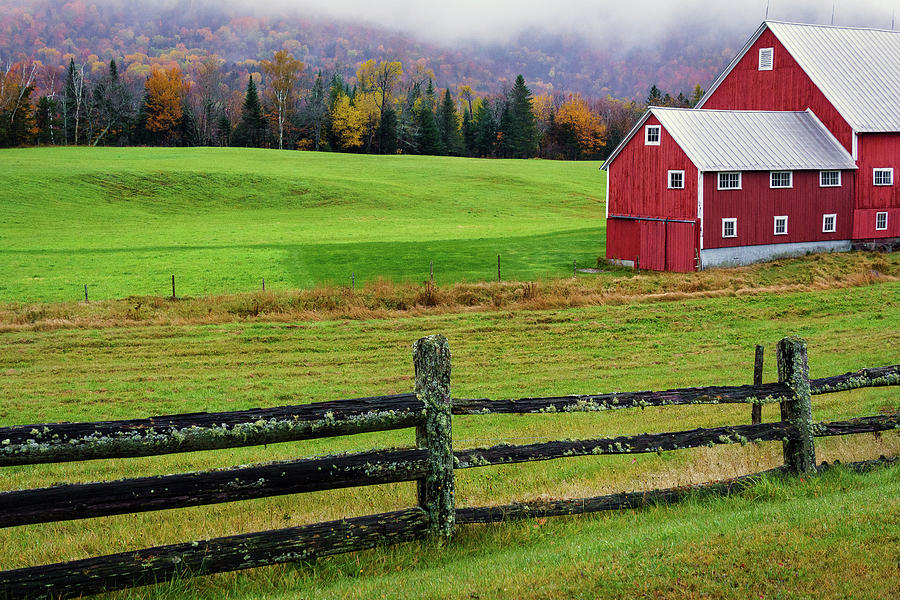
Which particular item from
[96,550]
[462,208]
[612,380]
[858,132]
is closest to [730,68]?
[858,132]

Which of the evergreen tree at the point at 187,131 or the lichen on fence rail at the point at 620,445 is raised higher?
the evergreen tree at the point at 187,131

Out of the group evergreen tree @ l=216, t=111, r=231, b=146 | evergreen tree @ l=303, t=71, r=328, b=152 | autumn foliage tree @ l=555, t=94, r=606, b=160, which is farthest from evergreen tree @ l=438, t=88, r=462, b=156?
evergreen tree @ l=216, t=111, r=231, b=146

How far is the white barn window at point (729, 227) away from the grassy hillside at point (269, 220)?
23.1ft

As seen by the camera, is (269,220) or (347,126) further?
(347,126)

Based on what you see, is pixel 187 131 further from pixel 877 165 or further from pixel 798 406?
pixel 798 406

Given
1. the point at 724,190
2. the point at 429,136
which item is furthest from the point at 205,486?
the point at 429,136

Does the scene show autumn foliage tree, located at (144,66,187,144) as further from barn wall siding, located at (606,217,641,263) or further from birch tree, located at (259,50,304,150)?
barn wall siding, located at (606,217,641,263)

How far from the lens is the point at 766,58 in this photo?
160ft

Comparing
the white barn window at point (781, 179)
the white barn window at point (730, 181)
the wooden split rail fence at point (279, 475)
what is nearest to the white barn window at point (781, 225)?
the white barn window at point (781, 179)

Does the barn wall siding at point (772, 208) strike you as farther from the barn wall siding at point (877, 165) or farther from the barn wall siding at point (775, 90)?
the barn wall siding at point (775, 90)

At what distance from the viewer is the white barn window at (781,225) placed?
43000 mm

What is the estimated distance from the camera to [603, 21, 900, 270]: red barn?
41625 millimetres

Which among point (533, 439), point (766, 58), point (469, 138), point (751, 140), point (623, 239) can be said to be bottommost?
point (533, 439)

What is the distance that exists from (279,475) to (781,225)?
41.2 m
